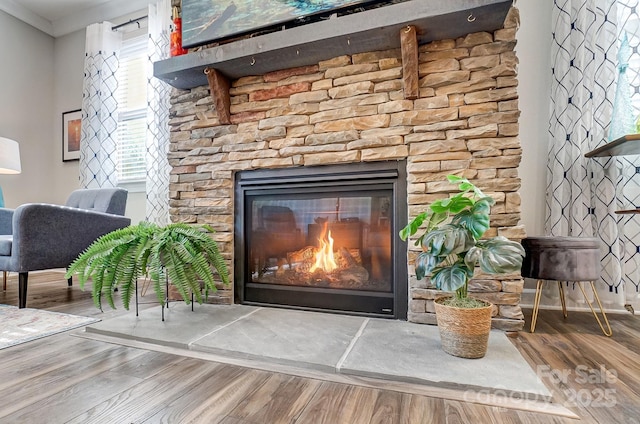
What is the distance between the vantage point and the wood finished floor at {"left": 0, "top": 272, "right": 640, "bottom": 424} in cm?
90

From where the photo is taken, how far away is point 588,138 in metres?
1.87

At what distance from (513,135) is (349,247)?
0.99m

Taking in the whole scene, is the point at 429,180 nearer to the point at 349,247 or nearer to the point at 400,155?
the point at 400,155

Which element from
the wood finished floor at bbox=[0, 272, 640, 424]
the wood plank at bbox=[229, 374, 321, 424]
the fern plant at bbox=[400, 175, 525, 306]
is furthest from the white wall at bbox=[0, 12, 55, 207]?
the fern plant at bbox=[400, 175, 525, 306]

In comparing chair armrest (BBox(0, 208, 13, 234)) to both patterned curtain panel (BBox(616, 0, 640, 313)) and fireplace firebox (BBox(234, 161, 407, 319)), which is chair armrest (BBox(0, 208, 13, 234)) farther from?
patterned curtain panel (BBox(616, 0, 640, 313))

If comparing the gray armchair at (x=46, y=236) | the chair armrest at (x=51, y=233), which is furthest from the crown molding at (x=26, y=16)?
the chair armrest at (x=51, y=233)

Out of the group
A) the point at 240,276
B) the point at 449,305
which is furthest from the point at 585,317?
the point at 240,276

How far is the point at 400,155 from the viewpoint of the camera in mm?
1688

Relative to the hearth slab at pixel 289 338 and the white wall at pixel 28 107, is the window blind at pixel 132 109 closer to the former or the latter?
the white wall at pixel 28 107

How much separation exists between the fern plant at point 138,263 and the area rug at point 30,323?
267 mm

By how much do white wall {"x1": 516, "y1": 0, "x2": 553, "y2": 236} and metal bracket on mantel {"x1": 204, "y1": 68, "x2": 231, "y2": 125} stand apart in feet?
6.17

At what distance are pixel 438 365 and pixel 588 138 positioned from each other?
166 cm

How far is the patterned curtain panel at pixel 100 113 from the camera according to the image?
3.12m

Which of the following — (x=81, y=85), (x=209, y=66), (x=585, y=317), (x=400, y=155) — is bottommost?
(x=585, y=317)
